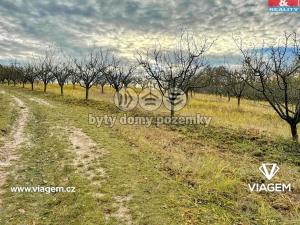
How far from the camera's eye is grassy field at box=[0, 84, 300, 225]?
21.0 ft

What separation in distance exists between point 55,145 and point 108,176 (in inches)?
173

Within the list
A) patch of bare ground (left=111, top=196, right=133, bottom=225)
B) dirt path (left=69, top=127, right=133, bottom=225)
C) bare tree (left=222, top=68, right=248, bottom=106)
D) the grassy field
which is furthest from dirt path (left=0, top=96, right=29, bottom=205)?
bare tree (left=222, top=68, right=248, bottom=106)

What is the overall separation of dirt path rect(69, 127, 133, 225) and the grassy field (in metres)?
0.03

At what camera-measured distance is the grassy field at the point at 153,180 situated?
21.0ft

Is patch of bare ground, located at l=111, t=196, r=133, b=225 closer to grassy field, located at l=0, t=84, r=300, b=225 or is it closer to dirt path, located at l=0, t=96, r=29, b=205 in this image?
grassy field, located at l=0, t=84, r=300, b=225

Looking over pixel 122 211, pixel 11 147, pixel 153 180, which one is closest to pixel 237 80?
pixel 11 147

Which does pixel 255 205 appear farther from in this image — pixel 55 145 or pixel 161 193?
pixel 55 145

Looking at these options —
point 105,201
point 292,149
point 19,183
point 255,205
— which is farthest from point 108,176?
point 292,149

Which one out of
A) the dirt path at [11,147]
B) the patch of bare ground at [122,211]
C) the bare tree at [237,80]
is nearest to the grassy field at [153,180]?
the patch of bare ground at [122,211]

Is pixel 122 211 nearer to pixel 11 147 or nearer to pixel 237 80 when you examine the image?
pixel 11 147

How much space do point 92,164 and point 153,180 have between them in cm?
242

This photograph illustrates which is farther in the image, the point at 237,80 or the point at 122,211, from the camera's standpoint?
the point at 237,80

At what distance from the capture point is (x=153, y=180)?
8367 mm

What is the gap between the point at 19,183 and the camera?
8055mm
